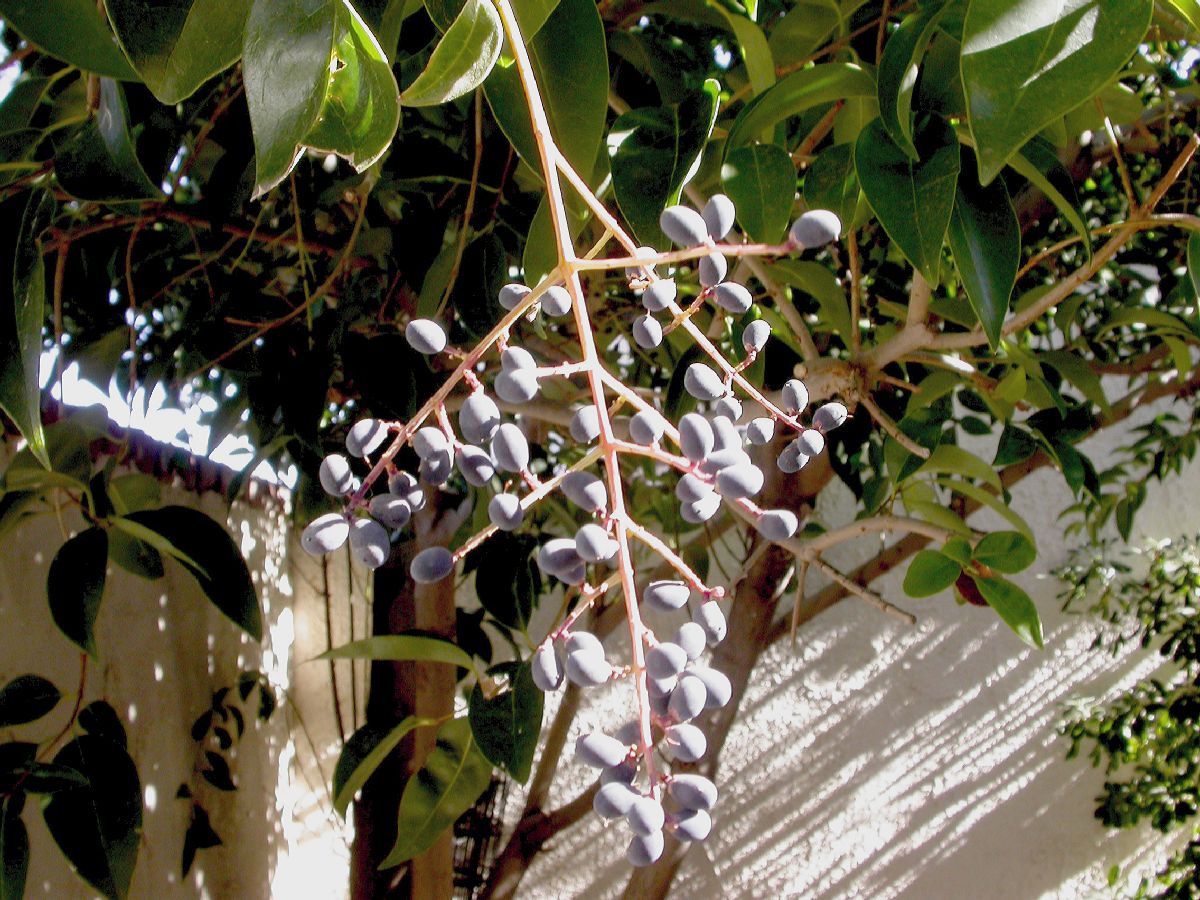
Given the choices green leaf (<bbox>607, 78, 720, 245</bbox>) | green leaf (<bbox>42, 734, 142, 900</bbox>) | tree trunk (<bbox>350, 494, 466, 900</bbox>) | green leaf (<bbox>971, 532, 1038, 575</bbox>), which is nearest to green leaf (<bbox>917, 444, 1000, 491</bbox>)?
green leaf (<bbox>971, 532, 1038, 575</bbox>)

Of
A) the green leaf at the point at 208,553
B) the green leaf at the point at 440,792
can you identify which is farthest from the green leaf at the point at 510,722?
the green leaf at the point at 208,553

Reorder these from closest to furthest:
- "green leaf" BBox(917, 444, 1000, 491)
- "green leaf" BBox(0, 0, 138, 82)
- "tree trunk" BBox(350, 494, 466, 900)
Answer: "green leaf" BBox(0, 0, 138, 82) → "green leaf" BBox(917, 444, 1000, 491) → "tree trunk" BBox(350, 494, 466, 900)

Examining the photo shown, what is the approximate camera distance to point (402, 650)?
708 millimetres

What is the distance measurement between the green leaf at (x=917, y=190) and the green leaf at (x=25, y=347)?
31 centimetres

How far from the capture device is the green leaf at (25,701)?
671 mm

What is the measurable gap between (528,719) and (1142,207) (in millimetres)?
450

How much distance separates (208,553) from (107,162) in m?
0.26

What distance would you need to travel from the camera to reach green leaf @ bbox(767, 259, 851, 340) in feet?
2.00

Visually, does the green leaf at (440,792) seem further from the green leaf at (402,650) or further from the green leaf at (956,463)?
the green leaf at (956,463)

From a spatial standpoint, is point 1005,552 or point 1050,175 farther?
point 1005,552

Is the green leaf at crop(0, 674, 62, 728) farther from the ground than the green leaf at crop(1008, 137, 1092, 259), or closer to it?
farther from the ground

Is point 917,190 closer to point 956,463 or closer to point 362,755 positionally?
point 956,463

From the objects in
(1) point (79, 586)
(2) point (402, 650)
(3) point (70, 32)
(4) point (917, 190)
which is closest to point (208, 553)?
(1) point (79, 586)

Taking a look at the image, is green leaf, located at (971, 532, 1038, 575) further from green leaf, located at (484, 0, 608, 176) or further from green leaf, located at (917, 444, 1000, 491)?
green leaf, located at (484, 0, 608, 176)
